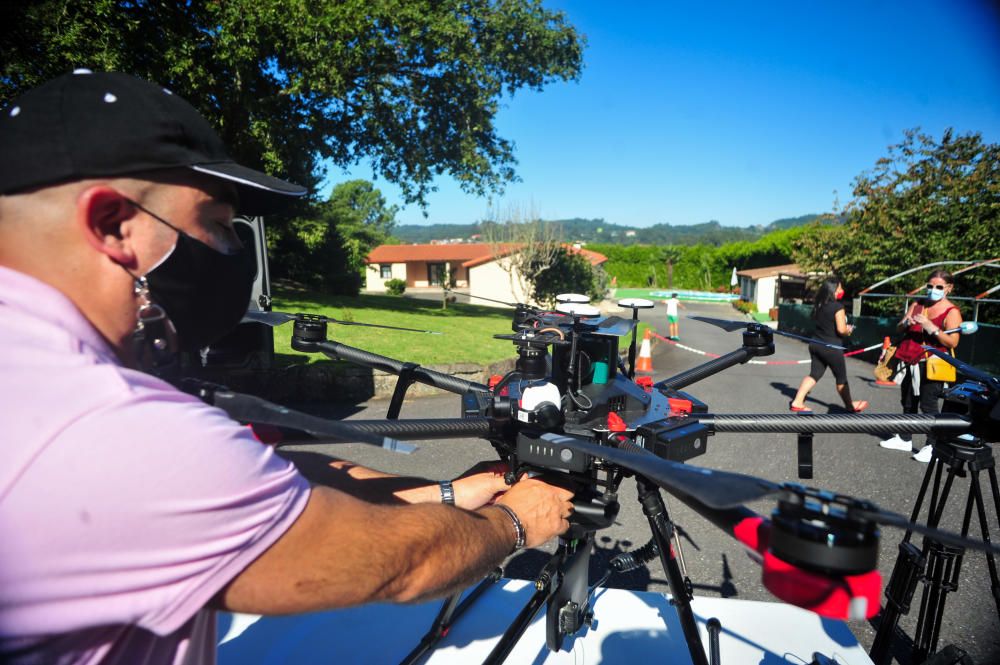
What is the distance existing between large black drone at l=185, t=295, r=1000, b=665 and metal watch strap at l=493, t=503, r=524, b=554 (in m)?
0.15

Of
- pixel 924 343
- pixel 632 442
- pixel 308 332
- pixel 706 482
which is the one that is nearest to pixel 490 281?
pixel 924 343

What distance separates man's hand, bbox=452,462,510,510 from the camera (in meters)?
1.99

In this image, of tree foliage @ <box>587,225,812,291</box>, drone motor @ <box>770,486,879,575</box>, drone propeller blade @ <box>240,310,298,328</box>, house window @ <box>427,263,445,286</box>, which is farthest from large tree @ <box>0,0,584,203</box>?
house window @ <box>427,263,445,286</box>

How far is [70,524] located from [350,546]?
0.42 meters

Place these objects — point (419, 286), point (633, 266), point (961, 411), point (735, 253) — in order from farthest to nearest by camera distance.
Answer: point (633, 266), point (419, 286), point (735, 253), point (961, 411)

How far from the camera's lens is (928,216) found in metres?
16.5

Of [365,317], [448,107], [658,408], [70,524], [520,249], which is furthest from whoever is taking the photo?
[520,249]

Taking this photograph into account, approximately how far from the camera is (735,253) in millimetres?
55562

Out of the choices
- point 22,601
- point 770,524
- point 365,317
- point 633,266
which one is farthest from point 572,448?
point 633,266

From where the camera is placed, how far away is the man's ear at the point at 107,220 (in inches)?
38.2

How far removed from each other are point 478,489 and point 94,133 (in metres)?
1.56

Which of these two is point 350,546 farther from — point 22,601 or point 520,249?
point 520,249

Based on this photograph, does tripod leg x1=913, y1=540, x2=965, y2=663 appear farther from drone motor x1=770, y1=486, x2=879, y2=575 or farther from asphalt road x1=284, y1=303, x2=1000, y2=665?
drone motor x1=770, y1=486, x2=879, y2=575

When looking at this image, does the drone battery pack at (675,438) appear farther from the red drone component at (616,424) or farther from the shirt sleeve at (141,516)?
the shirt sleeve at (141,516)
